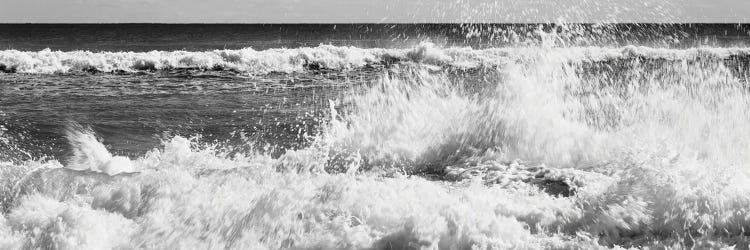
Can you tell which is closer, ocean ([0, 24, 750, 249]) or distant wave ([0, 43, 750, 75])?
ocean ([0, 24, 750, 249])

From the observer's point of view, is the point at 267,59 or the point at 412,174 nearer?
the point at 412,174

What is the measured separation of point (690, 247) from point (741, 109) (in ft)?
13.2

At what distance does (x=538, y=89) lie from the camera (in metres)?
6.99

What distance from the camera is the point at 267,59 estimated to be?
23844mm

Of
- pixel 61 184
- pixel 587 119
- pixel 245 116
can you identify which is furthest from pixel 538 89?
pixel 245 116

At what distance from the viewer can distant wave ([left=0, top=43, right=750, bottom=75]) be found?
843 inches

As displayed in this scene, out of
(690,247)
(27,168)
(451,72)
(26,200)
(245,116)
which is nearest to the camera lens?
(690,247)

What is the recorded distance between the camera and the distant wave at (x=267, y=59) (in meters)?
21.4

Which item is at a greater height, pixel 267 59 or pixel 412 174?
pixel 412 174

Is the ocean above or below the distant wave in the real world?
above

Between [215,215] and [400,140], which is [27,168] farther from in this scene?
[400,140]

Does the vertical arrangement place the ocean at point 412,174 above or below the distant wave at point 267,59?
above

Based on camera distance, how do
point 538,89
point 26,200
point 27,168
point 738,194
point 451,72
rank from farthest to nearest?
point 451,72
point 538,89
point 27,168
point 26,200
point 738,194

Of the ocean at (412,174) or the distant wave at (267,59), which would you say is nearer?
the ocean at (412,174)
